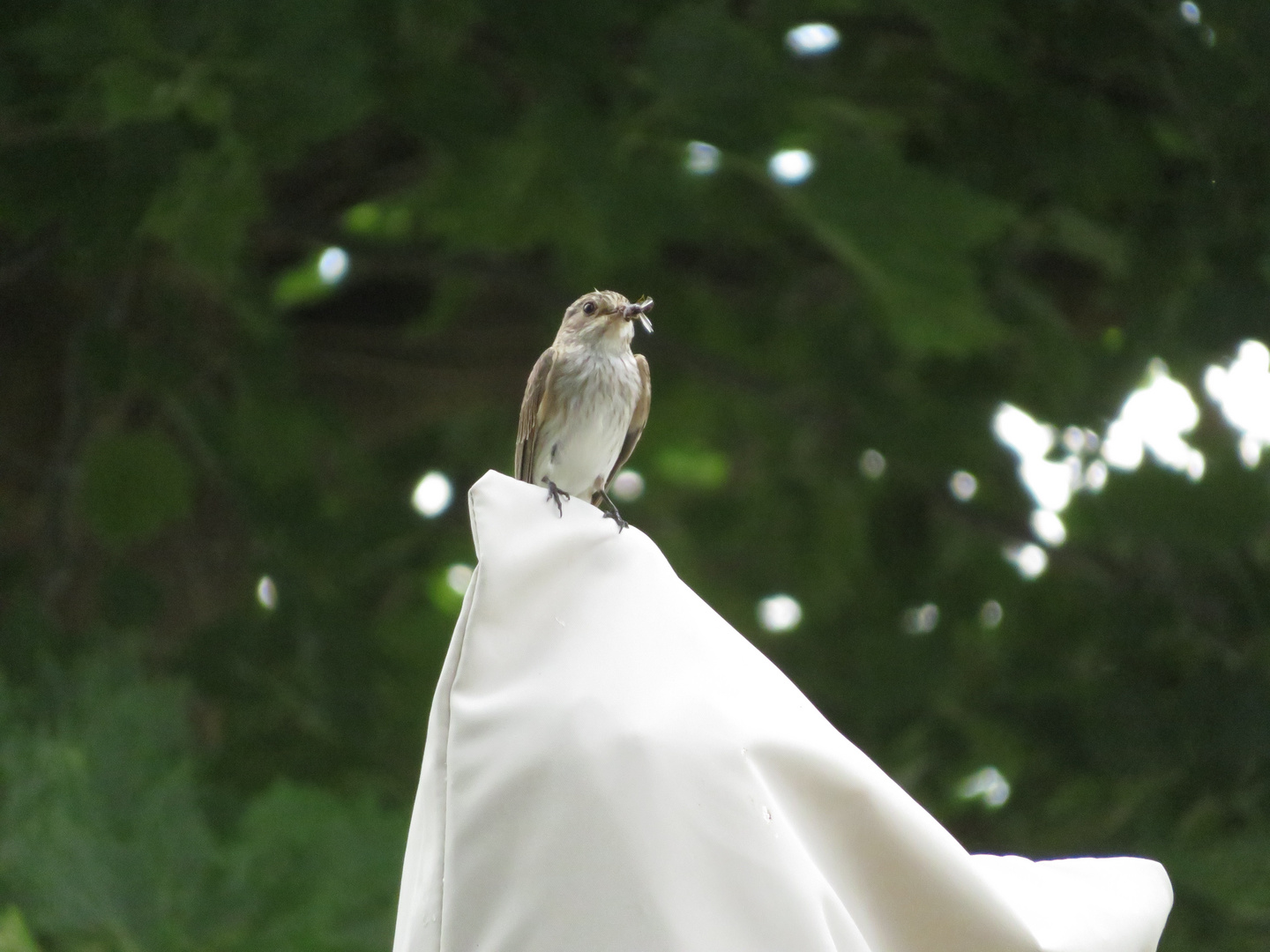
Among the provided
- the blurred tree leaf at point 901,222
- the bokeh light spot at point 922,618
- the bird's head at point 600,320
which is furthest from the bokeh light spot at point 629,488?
the bird's head at point 600,320

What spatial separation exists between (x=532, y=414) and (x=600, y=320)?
301 millimetres

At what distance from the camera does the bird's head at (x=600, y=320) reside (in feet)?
11.5

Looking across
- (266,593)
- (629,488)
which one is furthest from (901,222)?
(629,488)

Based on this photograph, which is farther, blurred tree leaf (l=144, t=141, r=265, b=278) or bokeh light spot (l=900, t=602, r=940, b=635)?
bokeh light spot (l=900, t=602, r=940, b=635)

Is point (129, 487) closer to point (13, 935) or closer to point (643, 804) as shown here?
point (13, 935)

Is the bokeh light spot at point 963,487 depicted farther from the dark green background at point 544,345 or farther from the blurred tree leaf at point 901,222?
the blurred tree leaf at point 901,222

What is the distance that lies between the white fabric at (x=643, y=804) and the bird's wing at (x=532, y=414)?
1.73 meters

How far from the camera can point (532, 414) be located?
3.56 metres

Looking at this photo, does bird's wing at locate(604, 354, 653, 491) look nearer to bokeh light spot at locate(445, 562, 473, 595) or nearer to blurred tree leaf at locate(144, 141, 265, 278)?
blurred tree leaf at locate(144, 141, 265, 278)

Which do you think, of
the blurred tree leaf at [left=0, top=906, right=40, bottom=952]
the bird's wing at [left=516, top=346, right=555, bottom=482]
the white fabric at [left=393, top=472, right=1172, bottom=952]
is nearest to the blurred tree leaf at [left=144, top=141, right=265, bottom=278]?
the bird's wing at [left=516, top=346, right=555, bottom=482]

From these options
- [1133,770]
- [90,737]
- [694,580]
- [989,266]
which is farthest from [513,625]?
[694,580]

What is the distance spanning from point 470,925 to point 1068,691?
3.65 m

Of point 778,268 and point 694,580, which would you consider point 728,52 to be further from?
point 694,580

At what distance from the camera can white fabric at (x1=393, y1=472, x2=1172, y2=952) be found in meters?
1.53
